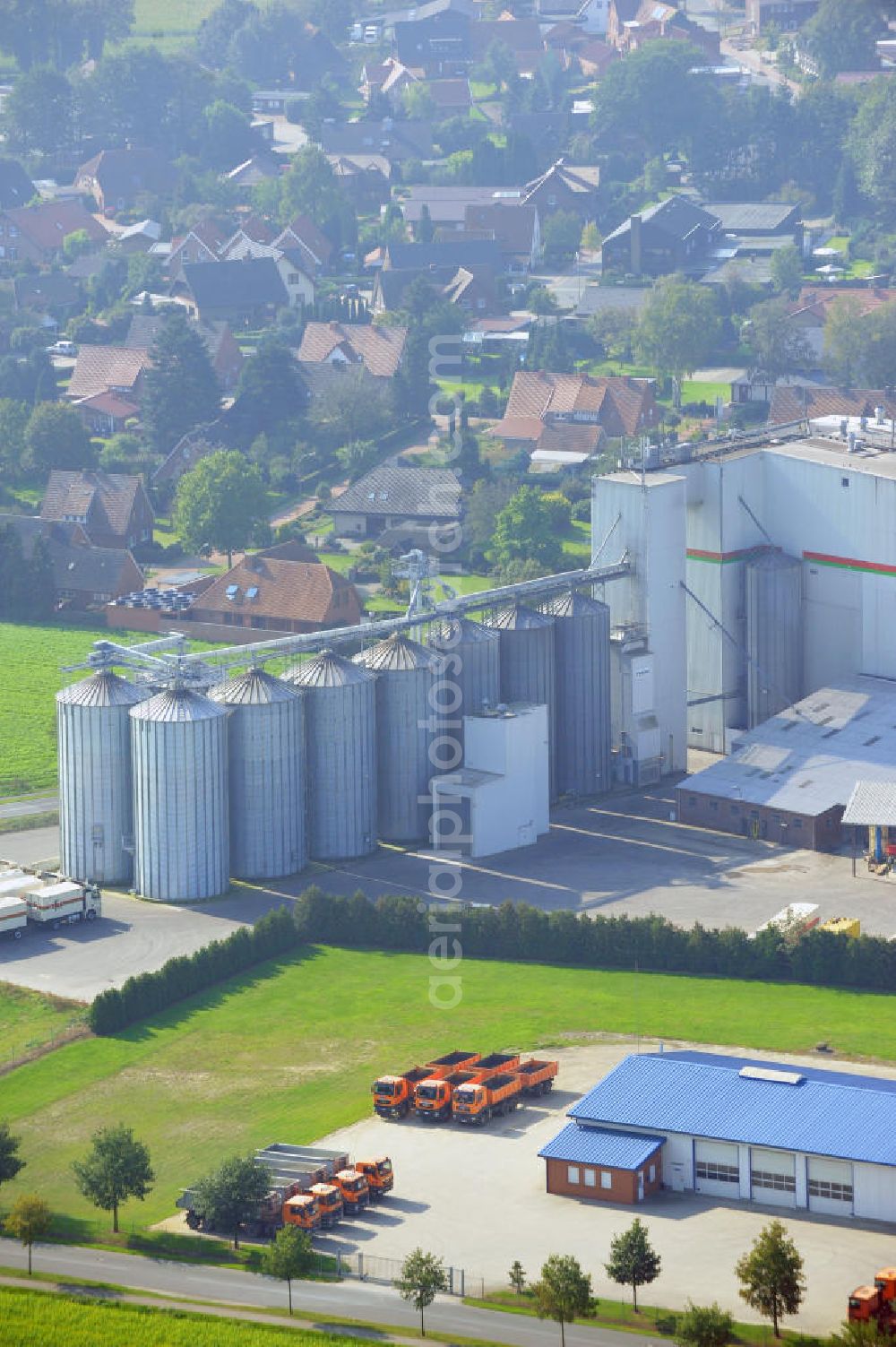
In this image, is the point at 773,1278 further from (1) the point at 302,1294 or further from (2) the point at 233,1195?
(2) the point at 233,1195

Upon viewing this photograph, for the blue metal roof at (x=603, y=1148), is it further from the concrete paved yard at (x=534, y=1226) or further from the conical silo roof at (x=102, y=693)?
the conical silo roof at (x=102, y=693)

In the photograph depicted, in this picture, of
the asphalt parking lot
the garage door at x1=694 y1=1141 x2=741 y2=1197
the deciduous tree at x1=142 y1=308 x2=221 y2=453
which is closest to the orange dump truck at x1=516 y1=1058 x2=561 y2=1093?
the garage door at x1=694 y1=1141 x2=741 y2=1197

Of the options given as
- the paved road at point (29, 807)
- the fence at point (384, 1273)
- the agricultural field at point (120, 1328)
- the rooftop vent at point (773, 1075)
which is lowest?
the agricultural field at point (120, 1328)

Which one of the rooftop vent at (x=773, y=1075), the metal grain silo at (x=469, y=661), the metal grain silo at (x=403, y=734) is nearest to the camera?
the rooftop vent at (x=773, y=1075)

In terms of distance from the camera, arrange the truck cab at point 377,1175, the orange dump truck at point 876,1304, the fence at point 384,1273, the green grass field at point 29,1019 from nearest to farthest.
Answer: the orange dump truck at point 876,1304 → the fence at point 384,1273 → the truck cab at point 377,1175 → the green grass field at point 29,1019

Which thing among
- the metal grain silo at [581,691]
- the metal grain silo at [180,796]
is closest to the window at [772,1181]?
the metal grain silo at [180,796]

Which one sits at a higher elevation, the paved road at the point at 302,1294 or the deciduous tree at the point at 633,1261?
the deciduous tree at the point at 633,1261

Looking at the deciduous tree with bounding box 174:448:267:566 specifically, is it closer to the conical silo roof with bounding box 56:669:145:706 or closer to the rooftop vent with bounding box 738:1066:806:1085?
the conical silo roof with bounding box 56:669:145:706
